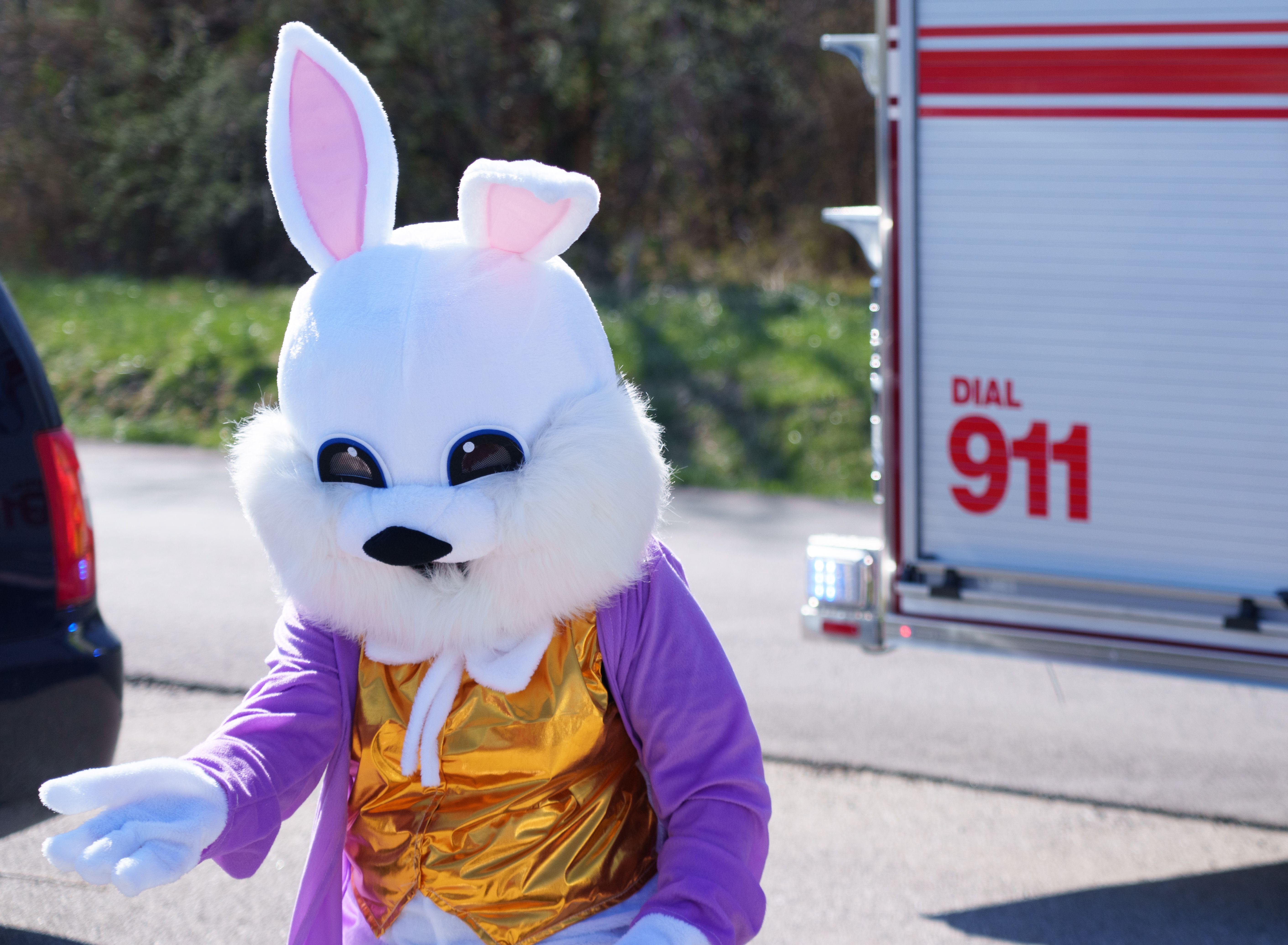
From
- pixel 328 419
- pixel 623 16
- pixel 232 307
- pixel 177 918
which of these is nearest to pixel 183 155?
pixel 232 307

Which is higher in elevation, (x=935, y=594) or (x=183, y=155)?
(x=183, y=155)

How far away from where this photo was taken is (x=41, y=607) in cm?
305

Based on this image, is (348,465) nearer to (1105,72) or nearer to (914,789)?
(1105,72)

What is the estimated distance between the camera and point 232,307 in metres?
13.3

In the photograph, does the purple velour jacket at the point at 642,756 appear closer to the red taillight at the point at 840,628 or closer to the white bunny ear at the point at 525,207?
the white bunny ear at the point at 525,207

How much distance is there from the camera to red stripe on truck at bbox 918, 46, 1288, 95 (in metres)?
3.37

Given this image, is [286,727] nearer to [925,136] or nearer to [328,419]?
[328,419]

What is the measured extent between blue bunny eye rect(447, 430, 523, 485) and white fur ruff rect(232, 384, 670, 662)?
0.02 m

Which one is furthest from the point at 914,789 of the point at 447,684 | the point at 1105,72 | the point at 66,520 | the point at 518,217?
the point at 518,217

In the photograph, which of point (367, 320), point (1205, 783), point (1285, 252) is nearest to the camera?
point (367, 320)

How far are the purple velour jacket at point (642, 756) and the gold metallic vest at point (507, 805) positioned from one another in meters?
0.05

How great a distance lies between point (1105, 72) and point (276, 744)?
9.32 feet

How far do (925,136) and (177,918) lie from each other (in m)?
3.05

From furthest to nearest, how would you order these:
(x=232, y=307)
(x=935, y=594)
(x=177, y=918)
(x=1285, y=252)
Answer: (x=232, y=307)
(x=935, y=594)
(x=177, y=918)
(x=1285, y=252)
